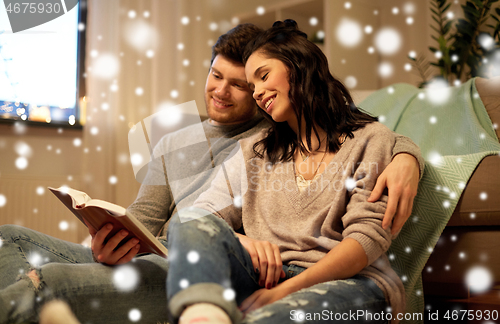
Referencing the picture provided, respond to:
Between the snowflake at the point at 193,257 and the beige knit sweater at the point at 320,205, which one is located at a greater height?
the snowflake at the point at 193,257

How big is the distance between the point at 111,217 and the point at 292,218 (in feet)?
1.16

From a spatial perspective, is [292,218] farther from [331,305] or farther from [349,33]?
[349,33]

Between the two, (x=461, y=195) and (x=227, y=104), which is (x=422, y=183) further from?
(x=227, y=104)

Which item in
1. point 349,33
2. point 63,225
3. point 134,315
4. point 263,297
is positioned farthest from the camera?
point 349,33

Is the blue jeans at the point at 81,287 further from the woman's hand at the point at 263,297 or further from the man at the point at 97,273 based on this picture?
the woman's hand at the point at 263,297

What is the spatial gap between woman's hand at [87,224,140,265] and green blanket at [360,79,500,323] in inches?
21.8

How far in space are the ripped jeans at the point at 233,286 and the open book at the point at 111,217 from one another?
0.08 m

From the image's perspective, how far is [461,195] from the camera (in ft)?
3.23

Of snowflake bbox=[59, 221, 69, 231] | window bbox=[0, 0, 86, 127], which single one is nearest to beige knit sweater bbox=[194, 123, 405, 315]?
snowflake bbox=[59, 221, 69, 231]

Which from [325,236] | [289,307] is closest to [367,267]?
[325,236]

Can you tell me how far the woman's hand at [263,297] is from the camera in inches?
25.9

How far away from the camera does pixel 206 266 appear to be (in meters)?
0.56

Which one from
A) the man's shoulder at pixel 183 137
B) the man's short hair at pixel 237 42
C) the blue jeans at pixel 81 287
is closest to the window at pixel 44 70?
the man's shoulder at pixel 183 137

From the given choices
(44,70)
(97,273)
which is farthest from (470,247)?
(44,70)
